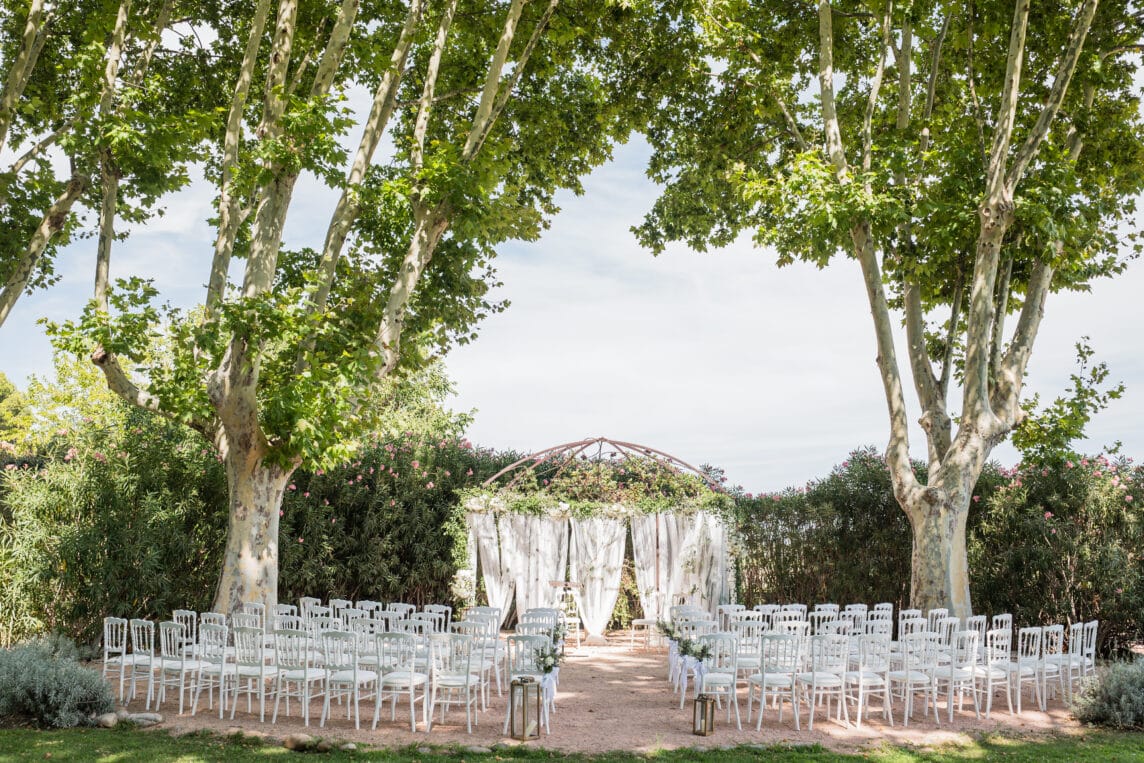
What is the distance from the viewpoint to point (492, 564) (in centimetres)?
1343

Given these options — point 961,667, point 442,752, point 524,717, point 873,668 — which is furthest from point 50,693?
point 961,667

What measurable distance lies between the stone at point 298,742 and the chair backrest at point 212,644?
125 cm

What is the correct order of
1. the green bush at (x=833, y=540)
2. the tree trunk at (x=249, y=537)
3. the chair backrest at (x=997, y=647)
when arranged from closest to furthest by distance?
1. the chair backrest at (x=997, y=647)
2. the tree trunk at (x=249, y=537)
3. the green bush at (x=833, y=540)

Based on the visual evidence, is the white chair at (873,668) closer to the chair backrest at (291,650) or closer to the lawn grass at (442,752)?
the lawn grass at (442,752)

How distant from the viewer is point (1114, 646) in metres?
11.7

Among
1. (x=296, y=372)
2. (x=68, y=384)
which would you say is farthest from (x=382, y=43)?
(x=68, y=384)

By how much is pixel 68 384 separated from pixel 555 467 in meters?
16.0

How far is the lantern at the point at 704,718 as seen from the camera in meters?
7.06

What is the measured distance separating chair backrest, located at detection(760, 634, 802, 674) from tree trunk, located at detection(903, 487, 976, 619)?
3.58 m

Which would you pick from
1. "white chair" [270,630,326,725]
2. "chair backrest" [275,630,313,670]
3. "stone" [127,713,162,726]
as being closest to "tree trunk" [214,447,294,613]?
"white chair" [270,630,326,725]

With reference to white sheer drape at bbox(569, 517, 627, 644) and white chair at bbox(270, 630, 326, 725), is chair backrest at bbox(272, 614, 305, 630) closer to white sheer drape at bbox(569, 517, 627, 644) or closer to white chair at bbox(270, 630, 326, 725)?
white chair at bbox(270, 630, 326, 725)

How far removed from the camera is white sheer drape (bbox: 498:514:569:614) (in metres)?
13.5

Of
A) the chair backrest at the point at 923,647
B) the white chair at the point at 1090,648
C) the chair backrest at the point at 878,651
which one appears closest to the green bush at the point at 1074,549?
the white chair at the point at 1090,648

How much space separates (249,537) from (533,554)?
5.15 m
